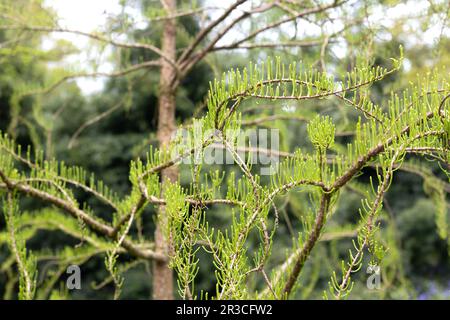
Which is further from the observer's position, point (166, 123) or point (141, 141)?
point (141, 141)

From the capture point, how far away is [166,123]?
225 cm

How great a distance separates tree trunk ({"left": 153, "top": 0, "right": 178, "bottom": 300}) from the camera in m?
2.12

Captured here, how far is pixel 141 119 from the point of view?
202 inches

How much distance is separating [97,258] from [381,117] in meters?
4.36

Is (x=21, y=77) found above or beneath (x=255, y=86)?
above

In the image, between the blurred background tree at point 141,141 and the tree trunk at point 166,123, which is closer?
the tree trunk at point 166,123

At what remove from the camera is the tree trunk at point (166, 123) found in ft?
6.95

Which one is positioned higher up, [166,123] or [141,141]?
[141,141]

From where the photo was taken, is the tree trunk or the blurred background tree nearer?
the tree trunk
